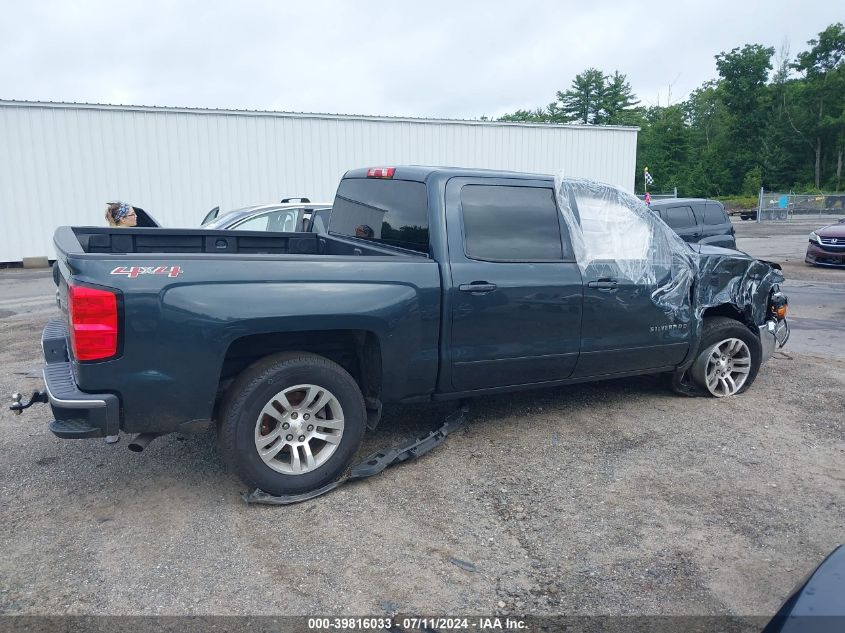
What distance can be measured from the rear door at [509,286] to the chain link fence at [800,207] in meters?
39.5

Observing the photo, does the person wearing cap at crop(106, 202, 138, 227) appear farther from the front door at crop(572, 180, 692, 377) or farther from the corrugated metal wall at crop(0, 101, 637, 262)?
the corrugated metal wall at crop(0, 101, 637, 262)

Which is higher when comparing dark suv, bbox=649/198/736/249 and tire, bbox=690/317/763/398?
dark suv, bbox=649/198/736/249

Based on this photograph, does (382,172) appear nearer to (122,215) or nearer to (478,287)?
(478,287)

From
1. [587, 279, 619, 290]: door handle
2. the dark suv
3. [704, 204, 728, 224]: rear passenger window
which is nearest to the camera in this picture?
[587, 279, 619, 290]: door handle

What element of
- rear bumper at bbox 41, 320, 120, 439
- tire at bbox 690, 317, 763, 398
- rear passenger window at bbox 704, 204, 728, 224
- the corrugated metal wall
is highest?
the corrugated metal wall

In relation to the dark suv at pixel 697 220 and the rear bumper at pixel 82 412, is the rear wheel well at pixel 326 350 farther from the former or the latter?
the dark suv at pixel 697 220

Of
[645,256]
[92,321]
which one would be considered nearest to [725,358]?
[645,256]

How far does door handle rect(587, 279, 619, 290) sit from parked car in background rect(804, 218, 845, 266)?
12861 mm

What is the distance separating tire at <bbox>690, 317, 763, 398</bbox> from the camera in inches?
215

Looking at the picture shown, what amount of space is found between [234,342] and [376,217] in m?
1.56

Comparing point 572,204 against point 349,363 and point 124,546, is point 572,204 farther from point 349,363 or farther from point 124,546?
point 124,546

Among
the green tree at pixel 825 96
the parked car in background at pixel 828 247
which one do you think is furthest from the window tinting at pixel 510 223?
the green tree at pixel 825 96

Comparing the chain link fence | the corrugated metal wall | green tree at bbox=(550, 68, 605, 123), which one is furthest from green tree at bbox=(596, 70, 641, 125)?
the corrugated metal wall

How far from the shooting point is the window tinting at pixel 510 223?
4391 mm
